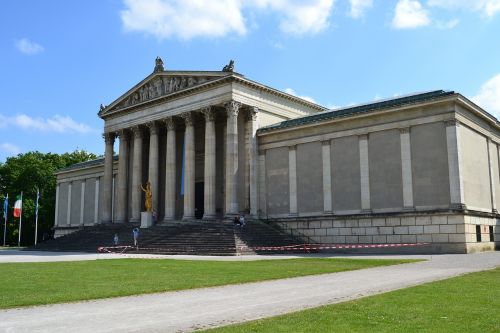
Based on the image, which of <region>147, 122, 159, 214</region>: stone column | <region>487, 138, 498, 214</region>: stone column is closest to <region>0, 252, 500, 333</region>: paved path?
<region>487, 138, 498, 214</region>: stone column

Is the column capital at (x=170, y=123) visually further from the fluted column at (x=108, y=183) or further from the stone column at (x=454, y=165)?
the stone column at (x=454, y=165)

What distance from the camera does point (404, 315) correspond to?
36.9 ft

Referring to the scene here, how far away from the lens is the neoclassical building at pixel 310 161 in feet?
140

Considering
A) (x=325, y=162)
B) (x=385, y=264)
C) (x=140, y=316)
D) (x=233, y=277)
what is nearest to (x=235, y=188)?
(x=325, y=162)

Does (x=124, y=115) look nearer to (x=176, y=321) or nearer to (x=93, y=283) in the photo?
(x=93, y=283)

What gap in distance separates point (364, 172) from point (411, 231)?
7031 mm

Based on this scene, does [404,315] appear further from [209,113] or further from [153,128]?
[153,128]

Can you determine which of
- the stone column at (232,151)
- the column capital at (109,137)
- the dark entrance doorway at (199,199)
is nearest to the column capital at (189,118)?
the stone column at (232,151)

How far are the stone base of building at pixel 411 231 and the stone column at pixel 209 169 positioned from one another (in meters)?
9.34

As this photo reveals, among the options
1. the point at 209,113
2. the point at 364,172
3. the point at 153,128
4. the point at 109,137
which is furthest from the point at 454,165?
the point at 109,137

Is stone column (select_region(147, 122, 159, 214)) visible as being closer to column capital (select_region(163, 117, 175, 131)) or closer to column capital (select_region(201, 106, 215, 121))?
column capital (select_region(163, 117, 175, 131))

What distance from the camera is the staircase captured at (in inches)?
1699

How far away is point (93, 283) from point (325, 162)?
34.0 meters

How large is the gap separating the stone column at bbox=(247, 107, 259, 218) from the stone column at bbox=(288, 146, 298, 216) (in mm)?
3854
